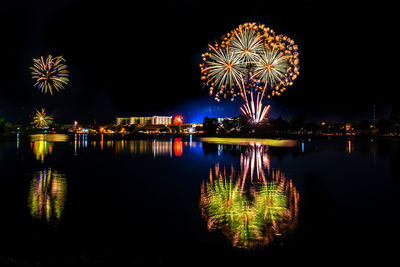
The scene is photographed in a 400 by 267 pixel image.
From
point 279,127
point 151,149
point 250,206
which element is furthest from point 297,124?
point 250,206

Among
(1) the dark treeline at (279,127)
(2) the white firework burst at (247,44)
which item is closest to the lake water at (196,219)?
(2) the white firework burst at (247,44)

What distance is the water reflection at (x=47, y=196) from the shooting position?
312 inches

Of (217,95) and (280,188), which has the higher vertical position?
(217,95)

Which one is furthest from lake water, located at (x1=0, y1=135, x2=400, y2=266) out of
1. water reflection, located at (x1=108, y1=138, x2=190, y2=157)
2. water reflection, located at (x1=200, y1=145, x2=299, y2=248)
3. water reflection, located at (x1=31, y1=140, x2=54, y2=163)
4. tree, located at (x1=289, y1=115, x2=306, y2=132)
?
tree, located at (x1=289, y1=115, x2=306, y2=132)

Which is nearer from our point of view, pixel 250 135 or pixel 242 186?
pixel 242 186

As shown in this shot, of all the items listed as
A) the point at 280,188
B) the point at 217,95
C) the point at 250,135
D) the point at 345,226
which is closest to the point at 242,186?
the point at 280,188

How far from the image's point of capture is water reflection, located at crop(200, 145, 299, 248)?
260 inches

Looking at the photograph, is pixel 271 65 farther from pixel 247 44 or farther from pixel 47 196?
pixel 47 196

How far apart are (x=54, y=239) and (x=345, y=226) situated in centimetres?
580

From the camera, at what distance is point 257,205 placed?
349 inches

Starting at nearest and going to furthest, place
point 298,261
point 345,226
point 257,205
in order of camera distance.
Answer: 1. point 298,261
2. point 345,226
3. point 257,205

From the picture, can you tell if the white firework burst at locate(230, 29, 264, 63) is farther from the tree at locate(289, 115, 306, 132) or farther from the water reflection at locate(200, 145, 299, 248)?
the tree at locate(289, 115, 306, 132)

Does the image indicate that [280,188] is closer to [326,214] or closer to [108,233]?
[326,214]

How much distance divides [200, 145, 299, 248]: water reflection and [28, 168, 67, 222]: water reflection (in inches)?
141
